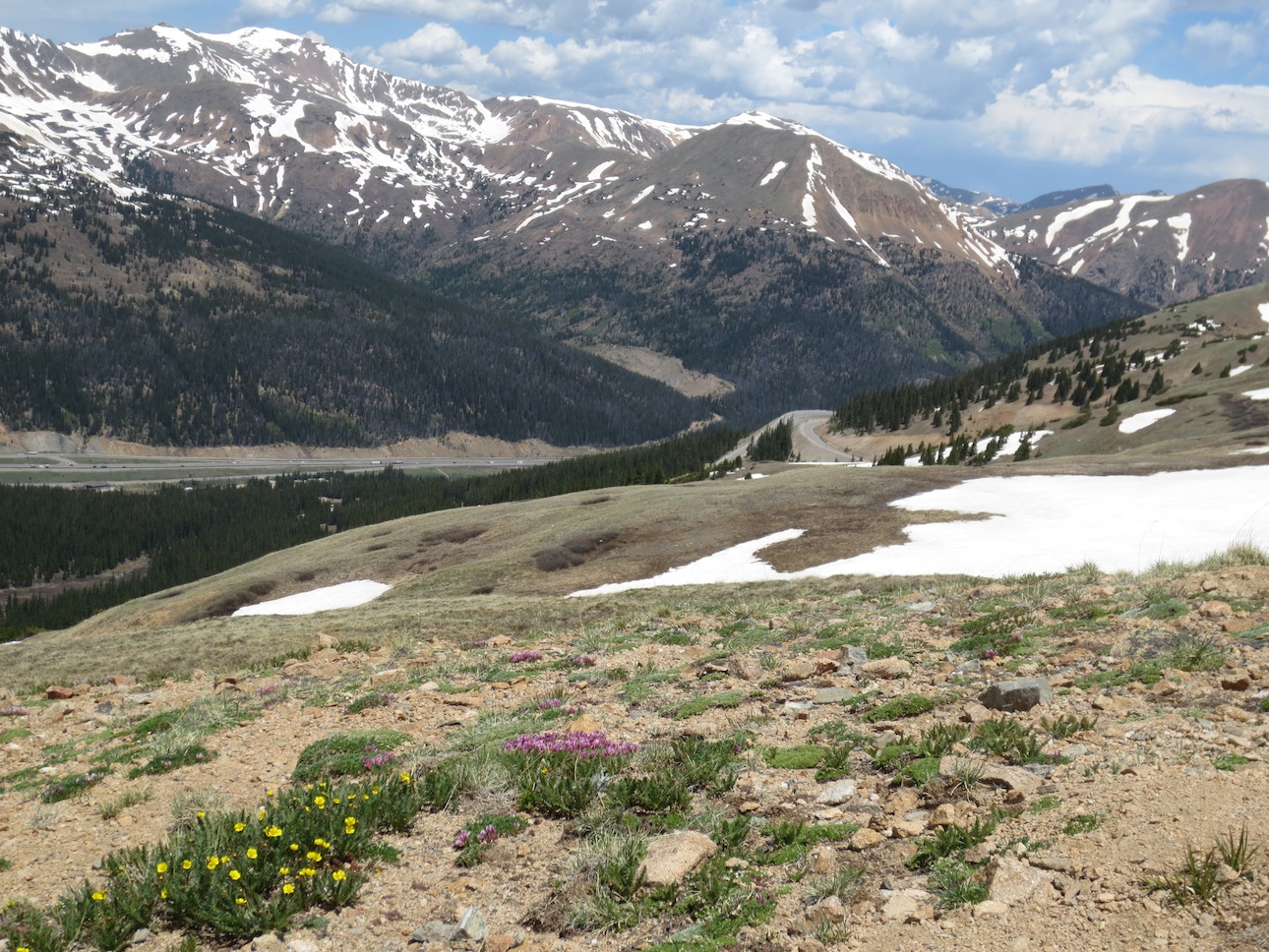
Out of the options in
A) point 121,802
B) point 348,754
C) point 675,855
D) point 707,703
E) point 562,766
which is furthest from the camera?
point 707,703

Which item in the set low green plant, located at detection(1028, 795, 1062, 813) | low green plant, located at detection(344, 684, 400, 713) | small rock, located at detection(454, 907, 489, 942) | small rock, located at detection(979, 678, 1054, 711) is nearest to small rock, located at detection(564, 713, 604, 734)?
small rock, located at detection(454, 907, 489, 942)

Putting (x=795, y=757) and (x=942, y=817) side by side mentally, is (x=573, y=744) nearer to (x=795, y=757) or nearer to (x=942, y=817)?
(x=795, y=757)

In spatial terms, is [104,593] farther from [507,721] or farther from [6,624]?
[507,721]

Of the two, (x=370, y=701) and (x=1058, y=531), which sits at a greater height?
(x=370, y=701)

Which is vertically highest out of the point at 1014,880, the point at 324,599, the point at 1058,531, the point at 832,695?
the point at 1014,880

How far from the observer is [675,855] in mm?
8359

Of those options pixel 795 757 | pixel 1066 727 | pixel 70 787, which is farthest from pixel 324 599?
pixel 1066 727

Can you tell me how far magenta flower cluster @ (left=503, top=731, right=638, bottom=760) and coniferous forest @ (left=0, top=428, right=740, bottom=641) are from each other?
111m

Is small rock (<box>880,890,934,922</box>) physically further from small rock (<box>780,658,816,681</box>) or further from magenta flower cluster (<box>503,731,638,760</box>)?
small rock (<box>780,658,816,681</box>)

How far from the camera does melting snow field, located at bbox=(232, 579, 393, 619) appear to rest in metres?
47.6

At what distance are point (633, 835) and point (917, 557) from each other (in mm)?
29755

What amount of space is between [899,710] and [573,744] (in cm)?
480

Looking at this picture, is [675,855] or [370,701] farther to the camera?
[370,701]

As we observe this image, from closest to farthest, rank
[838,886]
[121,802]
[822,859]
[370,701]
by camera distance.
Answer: [838,886] < [822,859] < [121,802] < [370,701]
